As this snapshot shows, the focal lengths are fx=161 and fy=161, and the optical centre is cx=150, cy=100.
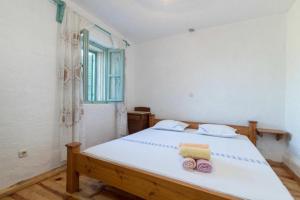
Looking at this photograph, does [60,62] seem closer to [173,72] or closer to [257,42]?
A: [173,72]

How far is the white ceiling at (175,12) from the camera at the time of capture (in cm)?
238

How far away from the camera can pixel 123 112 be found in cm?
331

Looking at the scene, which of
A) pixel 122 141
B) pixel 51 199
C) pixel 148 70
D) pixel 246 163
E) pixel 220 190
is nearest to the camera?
pixel 220 190

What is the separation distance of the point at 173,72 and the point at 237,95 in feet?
4.33

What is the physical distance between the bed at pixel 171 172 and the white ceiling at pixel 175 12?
202 cm

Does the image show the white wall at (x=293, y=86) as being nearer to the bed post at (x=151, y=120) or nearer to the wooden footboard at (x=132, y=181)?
the wooden footboard at (x=132, y=181)

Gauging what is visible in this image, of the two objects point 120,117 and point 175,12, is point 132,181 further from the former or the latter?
Result: point 175,12

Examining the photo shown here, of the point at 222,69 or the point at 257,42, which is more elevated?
the point at 257,42

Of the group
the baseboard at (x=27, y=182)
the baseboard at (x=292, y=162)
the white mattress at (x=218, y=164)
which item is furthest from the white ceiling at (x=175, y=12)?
the baseboard at (x=27, y=182)

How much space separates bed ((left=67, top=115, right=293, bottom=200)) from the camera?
1081 millimetres

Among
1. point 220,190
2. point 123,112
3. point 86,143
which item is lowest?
point 86,143

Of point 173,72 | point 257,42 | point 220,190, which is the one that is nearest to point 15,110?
point 220,190

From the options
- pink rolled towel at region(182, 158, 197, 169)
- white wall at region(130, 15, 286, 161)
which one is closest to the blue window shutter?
white wall at region(130, 15, 286, 161)

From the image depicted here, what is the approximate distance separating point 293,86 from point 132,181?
8.53 ft
